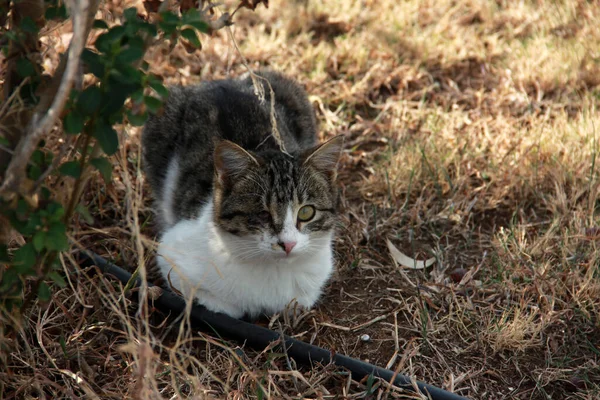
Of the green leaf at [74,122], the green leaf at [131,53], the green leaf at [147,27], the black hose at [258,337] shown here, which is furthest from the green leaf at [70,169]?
the black hose at [258,337]

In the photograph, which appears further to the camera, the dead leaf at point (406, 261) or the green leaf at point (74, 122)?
the dead leaf at point (406, 261)

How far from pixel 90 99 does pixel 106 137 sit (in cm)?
11

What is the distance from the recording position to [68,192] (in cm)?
215

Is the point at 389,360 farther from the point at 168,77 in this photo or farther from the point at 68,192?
the point at 168,77

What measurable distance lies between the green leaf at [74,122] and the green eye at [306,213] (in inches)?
42.2

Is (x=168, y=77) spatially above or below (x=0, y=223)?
below

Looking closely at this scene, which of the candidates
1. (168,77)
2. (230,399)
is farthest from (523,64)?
(230,399)

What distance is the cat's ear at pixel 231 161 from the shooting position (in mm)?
2725

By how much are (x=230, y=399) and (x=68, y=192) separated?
0.89 m

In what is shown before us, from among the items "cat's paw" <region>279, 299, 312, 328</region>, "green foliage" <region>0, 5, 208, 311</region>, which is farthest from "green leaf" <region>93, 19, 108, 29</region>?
"cat's paw" <region>279, 299, 312, 328</region>

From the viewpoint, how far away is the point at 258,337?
110 inches

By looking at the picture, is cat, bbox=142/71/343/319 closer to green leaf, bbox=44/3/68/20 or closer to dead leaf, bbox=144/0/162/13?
dead leaf, bbox=144/0/162/13

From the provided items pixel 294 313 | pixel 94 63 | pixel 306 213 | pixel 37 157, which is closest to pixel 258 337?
pixel 294 313

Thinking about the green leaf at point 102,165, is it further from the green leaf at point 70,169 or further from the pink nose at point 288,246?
the pink nose at point 288,246
